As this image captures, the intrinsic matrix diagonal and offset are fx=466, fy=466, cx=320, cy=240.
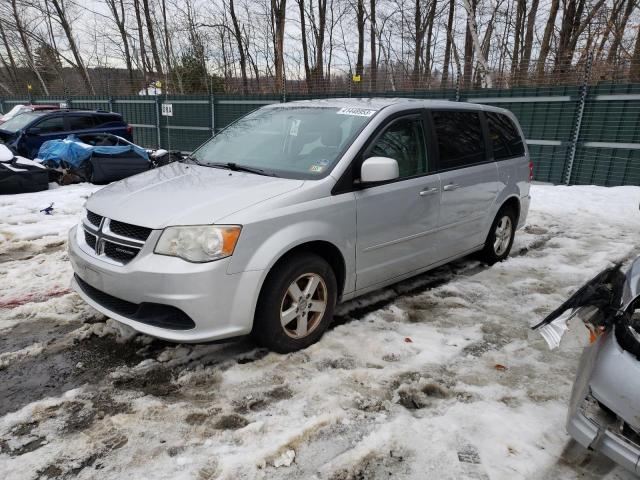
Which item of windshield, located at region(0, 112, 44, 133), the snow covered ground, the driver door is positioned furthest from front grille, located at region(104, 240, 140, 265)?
windshield, located at region(0, 112, 44, 133)

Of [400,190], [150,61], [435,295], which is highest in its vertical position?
[150,61]

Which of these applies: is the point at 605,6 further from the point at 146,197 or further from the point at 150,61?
the point at 150,61

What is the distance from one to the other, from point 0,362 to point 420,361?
2889 mm

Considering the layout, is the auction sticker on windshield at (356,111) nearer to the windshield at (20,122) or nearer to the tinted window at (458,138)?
the tinted window at (458,138)

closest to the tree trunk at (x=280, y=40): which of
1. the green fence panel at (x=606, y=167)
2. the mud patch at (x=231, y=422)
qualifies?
the green fence panel at (x=606, y=167)

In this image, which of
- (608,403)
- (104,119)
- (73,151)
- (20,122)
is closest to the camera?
(608,403)

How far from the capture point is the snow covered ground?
2.30 m

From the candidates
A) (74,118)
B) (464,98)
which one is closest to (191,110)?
(74,118)

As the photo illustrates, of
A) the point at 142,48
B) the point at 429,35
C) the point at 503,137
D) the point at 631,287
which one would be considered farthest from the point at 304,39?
the point at 631,287

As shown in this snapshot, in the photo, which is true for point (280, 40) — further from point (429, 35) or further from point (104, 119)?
point (104, 119)

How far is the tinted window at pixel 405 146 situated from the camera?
3.69m

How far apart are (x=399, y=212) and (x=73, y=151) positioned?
30.1 ft

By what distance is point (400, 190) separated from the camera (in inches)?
148

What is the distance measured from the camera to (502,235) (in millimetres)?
5398
